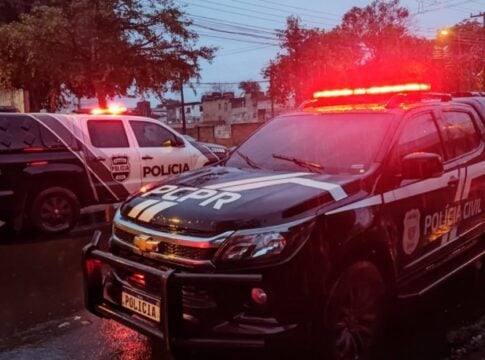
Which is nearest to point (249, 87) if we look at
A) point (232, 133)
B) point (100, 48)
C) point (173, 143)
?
point (232, 133)

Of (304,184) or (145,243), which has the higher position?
(304,184)

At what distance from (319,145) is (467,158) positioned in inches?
58.1

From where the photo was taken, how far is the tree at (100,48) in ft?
60.2

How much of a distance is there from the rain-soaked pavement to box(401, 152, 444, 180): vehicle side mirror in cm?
132

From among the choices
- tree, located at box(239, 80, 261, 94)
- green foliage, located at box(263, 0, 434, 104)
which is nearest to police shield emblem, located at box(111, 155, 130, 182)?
green foliage, located at box(263, 0, 434, 104)

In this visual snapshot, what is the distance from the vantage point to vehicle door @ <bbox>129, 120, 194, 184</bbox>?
9.56 meters

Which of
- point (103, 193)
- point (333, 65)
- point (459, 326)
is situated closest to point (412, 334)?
point (459, 326)

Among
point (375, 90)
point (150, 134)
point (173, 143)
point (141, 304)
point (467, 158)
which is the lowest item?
point (141, 304)

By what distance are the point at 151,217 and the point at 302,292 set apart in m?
1.07

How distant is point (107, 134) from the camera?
9234mm

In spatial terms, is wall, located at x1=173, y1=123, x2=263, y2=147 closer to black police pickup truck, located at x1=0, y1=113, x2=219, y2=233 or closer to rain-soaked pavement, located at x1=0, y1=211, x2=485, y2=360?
black police pickup truck, located at x1=0, y1=113, x2=219, y2=233

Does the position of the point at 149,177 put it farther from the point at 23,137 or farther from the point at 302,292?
the point at 302,292

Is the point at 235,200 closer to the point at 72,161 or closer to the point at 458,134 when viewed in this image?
the point at 458,134

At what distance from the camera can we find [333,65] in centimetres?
2995
